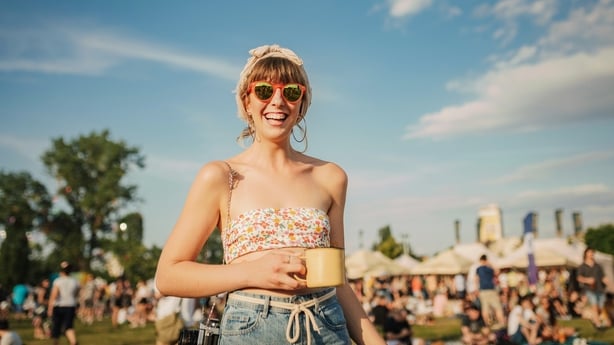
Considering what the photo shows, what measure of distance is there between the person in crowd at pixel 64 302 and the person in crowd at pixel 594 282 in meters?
12.1

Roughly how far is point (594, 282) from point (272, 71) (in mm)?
14239

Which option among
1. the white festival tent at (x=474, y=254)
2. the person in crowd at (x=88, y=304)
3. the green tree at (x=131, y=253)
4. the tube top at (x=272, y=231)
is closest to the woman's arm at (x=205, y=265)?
the tube top at (x=272, y=231)

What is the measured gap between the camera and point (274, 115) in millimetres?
2338

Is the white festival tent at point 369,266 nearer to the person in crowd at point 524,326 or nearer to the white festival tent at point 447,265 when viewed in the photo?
the white festival tent at point 447,265

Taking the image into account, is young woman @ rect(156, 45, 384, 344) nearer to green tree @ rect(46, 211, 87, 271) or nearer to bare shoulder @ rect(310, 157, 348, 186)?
bare shoulder @ rect(310, 157, 348, 186)

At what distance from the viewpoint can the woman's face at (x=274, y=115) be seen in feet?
Result: 7.59

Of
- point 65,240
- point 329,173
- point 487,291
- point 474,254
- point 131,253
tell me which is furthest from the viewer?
point 65,240

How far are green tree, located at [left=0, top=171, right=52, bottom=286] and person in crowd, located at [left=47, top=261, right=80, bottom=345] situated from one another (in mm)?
47895

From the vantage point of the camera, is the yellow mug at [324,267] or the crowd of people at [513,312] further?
the crowd of people at [513,312]

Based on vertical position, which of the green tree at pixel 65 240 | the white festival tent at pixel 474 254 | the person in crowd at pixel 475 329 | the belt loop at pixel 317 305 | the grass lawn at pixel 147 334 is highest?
the green tree at pixel 65 240

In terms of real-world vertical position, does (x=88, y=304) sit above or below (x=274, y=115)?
below

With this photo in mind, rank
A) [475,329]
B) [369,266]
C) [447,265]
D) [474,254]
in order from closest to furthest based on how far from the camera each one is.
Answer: [475,329] → [447,265] → [369,266] → [474,254]

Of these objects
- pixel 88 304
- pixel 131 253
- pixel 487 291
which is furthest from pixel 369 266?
pixel 131 253

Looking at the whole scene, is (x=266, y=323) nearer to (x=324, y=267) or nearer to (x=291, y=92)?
(x=324, y=267)
